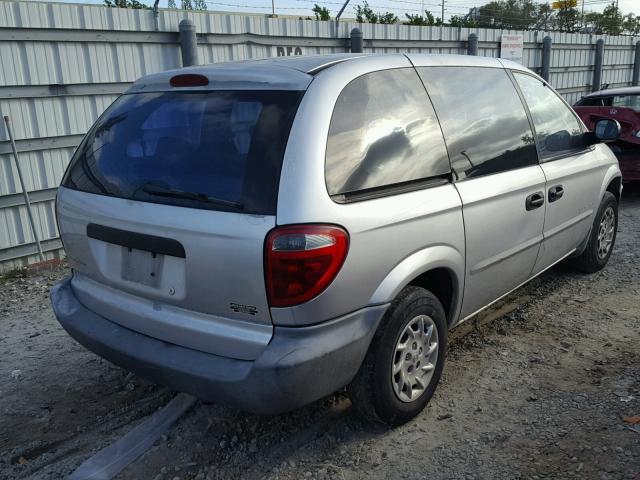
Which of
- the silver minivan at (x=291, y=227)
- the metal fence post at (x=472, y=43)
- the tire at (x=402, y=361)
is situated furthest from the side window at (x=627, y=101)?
the tire at (x=402, y=361)

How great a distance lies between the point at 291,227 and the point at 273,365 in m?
0.55

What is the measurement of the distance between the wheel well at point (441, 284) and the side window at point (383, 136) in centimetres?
51

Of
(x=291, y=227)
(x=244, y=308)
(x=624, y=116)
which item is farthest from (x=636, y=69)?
(x=244, y=308)

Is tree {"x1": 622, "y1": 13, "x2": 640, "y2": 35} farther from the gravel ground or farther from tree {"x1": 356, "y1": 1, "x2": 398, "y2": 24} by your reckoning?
the gravel ground

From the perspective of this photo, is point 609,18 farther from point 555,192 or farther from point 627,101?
point 555,192

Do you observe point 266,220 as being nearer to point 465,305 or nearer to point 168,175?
point 168,175

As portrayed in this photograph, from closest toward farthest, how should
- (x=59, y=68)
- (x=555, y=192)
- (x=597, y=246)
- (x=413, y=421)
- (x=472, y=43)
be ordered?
(x=413, y=421)
(x=555, y=192)
(x=597, y=246)
(x=59, y=68)
(x=472, y=43)

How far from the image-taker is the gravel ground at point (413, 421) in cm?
275

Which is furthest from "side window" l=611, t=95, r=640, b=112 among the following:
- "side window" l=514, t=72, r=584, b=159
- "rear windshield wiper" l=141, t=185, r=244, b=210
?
"rear windshield wiper" l=141, t=185, r=244, b=210

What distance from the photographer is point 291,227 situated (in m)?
2.33

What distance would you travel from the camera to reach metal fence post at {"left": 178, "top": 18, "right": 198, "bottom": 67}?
21.4 ft

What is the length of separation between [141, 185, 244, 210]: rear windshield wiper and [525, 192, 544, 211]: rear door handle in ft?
6.65

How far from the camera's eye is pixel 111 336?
9.33ft

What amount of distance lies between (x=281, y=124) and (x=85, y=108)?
172 inches
